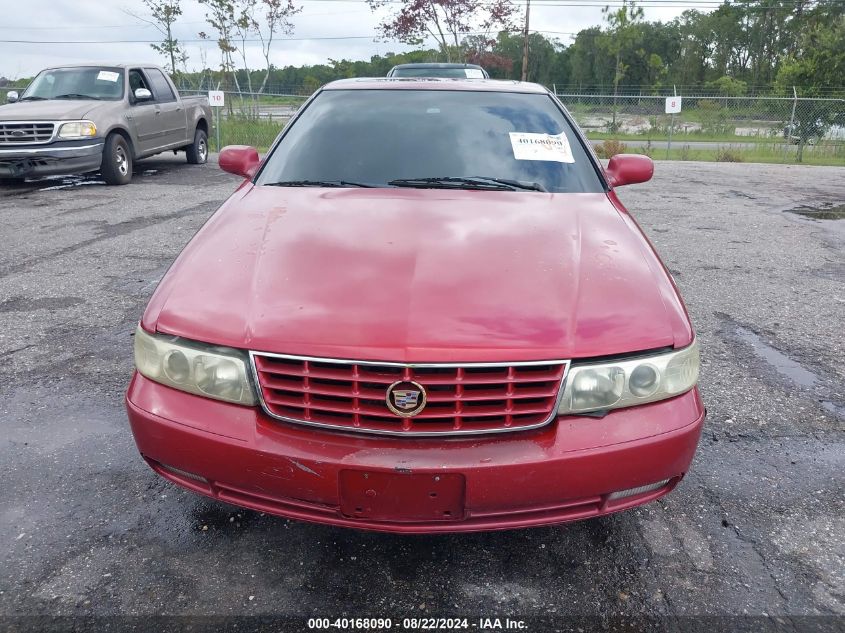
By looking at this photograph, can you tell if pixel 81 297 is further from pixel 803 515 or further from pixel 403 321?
pixel 803 515

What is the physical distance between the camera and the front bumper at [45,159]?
28.9 feet

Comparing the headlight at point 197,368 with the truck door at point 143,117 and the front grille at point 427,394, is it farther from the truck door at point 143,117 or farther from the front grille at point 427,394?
the truck door at point 143,117

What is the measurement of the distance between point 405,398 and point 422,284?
1.30ft

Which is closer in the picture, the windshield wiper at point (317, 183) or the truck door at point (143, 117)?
the windshield wiper at point (317, 183)

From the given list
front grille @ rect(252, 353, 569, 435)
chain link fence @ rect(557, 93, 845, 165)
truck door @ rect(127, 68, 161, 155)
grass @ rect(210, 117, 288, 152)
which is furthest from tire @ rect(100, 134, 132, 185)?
chain link fence @ rect(557, 93, 845, 165)

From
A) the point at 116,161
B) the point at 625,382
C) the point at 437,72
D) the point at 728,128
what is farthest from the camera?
the point at 728,128

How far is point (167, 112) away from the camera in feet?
36.1

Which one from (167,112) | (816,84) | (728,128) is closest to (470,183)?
(167,112)

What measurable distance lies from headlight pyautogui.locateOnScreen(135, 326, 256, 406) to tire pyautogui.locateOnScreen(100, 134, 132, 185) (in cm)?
873

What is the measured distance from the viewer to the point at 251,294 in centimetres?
200

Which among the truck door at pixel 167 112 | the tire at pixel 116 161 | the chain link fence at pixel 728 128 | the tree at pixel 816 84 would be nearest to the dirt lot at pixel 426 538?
the tire at pixel 116 161

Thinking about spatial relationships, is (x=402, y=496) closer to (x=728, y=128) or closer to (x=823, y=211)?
(x=823, y=211)

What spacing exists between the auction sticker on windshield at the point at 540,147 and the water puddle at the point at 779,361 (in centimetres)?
177

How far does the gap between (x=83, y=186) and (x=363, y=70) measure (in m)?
43.2
